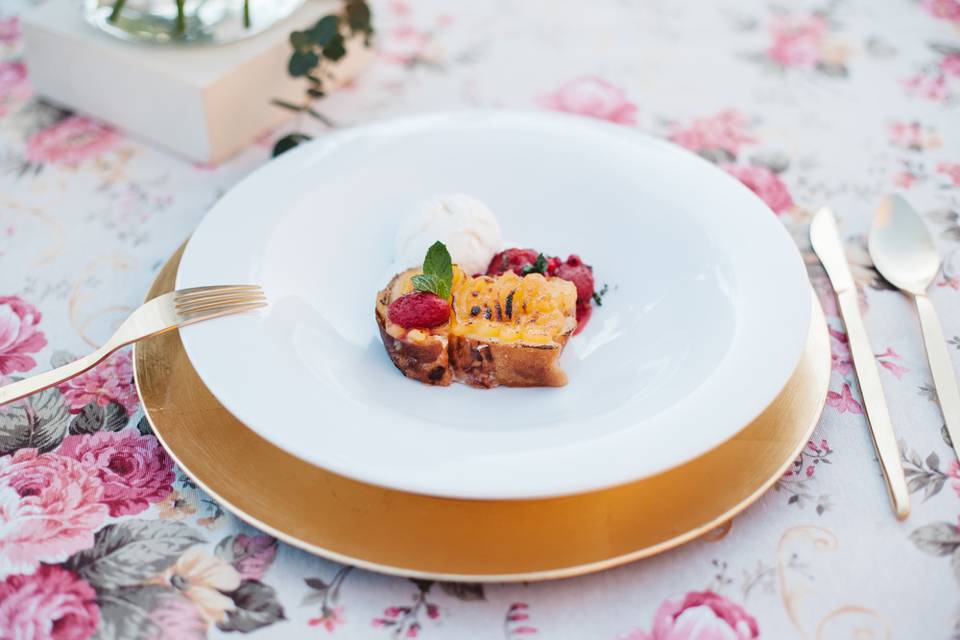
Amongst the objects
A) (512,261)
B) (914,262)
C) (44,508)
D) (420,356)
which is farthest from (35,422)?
(914,262)

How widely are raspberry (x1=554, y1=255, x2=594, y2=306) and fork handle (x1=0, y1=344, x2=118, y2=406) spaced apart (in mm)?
778

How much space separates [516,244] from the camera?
1.82m

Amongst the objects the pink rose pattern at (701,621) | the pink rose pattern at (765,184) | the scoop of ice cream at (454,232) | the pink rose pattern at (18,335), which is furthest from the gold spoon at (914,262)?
the pink rose pattern at (18,335)

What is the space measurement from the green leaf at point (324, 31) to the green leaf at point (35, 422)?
3.31 feet

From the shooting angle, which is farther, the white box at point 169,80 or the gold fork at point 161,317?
the white box at point 169,80

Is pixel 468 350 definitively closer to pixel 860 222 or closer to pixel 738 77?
pixel 860 222

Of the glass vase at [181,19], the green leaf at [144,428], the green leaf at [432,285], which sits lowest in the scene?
the green leaf at [144,428]

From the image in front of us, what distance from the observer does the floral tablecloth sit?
118 cm

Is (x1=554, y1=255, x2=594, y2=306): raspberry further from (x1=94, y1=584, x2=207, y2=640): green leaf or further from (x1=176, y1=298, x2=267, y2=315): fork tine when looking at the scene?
(x1=94, y1=584, x2=207, y2=640): green leaf

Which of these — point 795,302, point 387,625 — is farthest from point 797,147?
point 387,625

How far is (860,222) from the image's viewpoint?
194 cm

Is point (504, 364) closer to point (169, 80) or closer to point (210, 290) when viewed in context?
point (210, 290)

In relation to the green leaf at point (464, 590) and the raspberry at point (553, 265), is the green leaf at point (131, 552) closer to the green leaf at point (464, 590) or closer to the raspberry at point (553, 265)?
the green leaf at point (464, 590)

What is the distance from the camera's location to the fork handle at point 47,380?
4.44 ft
